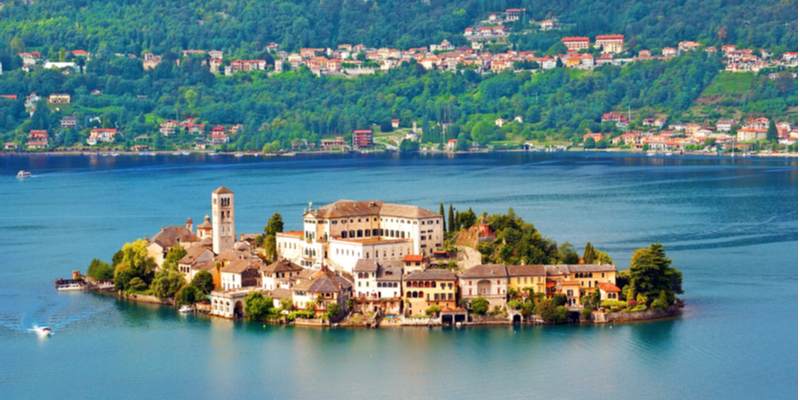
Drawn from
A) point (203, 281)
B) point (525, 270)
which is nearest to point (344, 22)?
point (203, 281)

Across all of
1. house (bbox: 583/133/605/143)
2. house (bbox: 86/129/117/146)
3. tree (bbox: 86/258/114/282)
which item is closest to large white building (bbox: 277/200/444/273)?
tree (bbox: 86/258/114/282)

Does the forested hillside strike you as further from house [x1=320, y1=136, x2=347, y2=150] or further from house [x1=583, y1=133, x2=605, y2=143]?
house [x1=320, y1=136, x2=347, y2=150]

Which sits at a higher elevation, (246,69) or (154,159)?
(246,69)

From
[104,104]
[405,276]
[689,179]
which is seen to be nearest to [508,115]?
[104,104]

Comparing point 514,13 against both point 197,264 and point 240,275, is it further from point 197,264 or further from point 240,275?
point 240,275

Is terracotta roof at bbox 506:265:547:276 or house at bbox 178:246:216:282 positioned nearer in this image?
terracotta roof at bbox 506:265:547:276

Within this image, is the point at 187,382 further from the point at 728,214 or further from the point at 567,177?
the point at 567,177

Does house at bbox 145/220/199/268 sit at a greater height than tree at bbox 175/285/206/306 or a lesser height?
greater
